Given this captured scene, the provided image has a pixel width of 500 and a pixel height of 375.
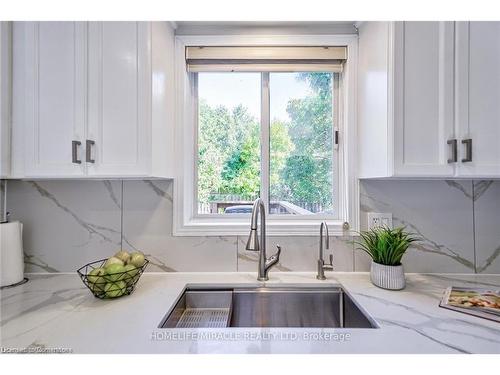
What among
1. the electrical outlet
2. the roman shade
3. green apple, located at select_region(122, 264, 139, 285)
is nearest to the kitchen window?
the roman shade

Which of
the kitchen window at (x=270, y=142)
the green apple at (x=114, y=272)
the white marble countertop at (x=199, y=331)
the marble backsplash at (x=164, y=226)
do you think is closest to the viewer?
the white marble countertop at (x=199, y=331)

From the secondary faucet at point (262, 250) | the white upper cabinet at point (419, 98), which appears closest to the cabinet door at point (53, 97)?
the secondary faucet at point (262, 250)

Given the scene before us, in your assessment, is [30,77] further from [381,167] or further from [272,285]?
[381,167]

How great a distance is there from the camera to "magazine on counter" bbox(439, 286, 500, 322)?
0.90m

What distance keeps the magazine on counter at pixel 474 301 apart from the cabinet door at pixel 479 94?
50 cm

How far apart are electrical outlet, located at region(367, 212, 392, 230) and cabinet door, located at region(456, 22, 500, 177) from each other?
0.40 metres

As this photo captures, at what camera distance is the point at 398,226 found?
136 centimetres

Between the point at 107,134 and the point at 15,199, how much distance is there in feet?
2.46

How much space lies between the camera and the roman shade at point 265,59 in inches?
53.7

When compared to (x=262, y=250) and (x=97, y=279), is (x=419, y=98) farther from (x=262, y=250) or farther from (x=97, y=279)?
(x=97, y=279)

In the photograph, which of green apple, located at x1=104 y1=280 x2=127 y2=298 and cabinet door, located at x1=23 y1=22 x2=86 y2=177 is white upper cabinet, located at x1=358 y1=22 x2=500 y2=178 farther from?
cabinet door, located at x1=23 y1=22 x2=86 y2=177

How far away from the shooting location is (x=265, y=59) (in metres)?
1.38

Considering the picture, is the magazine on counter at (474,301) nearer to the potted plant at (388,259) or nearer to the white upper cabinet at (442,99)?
the potted plant at (388,259)
